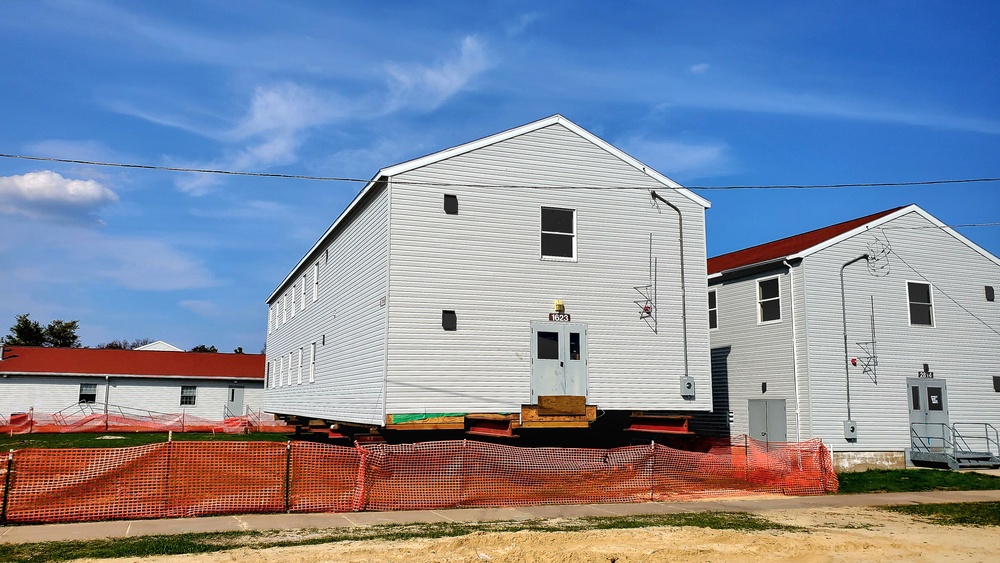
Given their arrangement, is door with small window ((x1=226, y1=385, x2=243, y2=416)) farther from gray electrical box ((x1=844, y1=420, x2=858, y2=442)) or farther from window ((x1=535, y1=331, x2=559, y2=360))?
gray electrical box ((x1=844, y1=420, x2=858, y2=442))

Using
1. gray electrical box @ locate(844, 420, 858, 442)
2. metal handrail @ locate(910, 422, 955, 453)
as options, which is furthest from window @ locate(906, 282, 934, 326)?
gray electrical box @ locate(844, 420, 858, 442)

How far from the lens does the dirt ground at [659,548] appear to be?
10781mm

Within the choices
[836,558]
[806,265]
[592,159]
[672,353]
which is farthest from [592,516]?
[806,265]

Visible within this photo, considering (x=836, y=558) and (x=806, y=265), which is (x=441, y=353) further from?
(x=806, y=265)

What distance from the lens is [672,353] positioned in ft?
70.9

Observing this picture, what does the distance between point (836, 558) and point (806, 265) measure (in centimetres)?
1500

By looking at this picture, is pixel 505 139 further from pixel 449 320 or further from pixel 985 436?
pixel 985 436

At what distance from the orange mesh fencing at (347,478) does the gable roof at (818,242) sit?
8668 mm

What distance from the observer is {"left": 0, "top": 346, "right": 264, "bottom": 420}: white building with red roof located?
45531mm

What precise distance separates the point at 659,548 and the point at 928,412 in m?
18.1

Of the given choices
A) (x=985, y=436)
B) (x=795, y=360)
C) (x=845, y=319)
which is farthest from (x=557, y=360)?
(x=985, y=436)

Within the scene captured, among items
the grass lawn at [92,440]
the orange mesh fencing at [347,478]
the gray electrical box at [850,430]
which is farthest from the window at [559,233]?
the grass lawn at [92,440]

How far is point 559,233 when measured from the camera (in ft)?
69.5

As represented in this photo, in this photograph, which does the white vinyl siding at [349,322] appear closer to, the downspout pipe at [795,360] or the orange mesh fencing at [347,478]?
the orange mesh fencing at [347,478]
